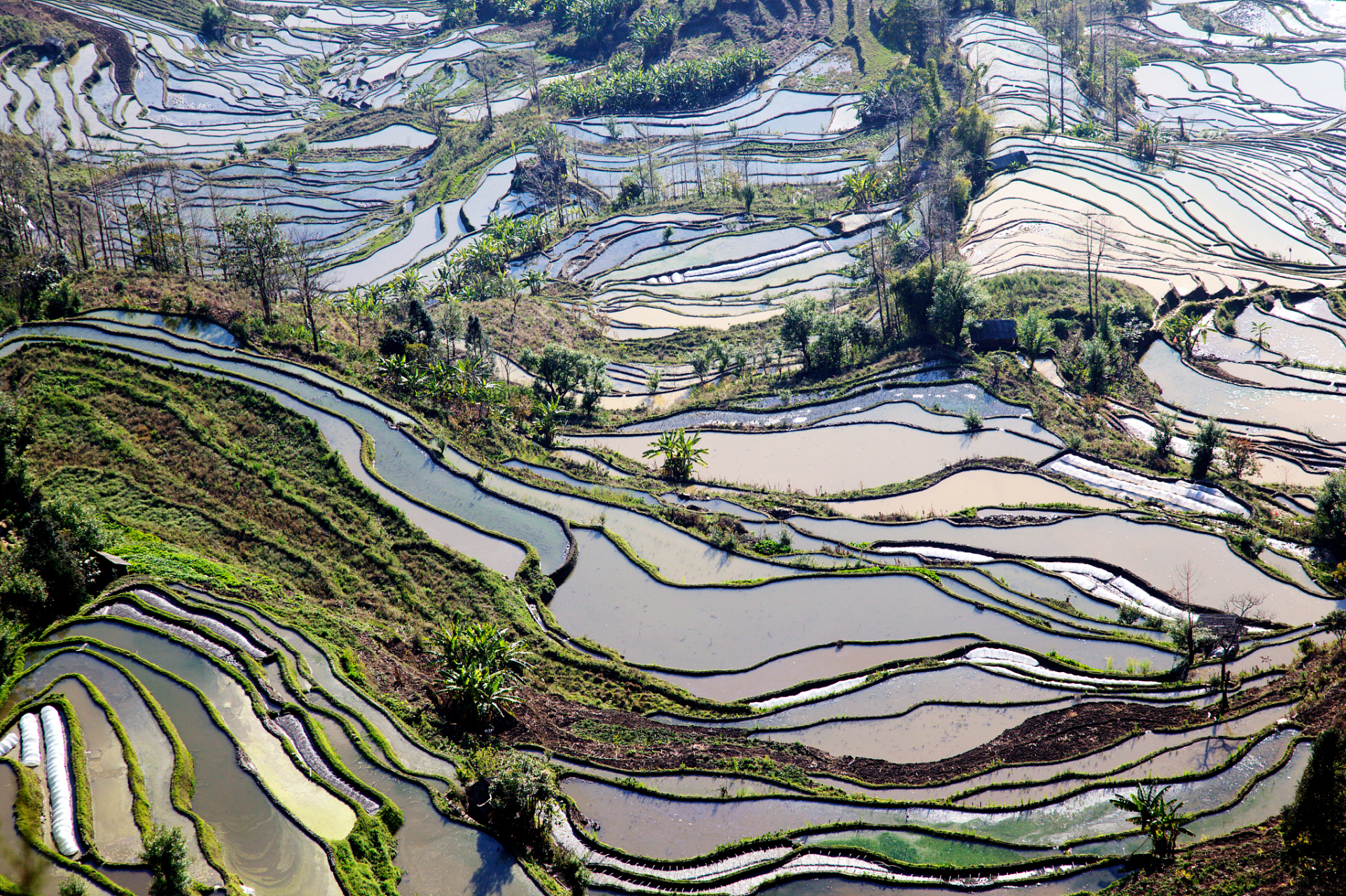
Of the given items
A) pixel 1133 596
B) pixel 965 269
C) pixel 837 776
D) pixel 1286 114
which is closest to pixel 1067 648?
pixel 1133 596

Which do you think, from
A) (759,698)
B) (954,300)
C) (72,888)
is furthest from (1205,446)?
(72,888)

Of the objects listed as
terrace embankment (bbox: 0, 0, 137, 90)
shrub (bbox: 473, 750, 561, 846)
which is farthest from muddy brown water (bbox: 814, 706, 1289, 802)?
terrace embankment (bbox: 0, 0, 137, 90)

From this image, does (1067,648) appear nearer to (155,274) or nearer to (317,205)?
(155,274)

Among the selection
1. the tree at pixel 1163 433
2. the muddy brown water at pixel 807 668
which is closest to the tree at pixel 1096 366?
the tree at pixel 1163 433

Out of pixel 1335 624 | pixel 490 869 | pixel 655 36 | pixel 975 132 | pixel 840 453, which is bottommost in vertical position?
pixel 840 453

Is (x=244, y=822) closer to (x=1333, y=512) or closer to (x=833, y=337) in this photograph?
(x=1333, y=512)

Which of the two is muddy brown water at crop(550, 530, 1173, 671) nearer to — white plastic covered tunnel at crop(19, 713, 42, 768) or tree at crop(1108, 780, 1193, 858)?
tree at crop(1108, 780, 1193, 858)

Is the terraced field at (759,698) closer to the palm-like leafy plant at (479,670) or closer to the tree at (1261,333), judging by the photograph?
the palm-like leafy plant at (479,670)
